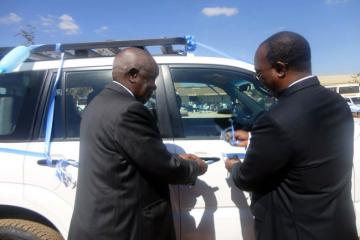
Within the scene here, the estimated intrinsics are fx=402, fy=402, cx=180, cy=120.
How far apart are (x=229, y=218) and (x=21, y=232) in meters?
1.46

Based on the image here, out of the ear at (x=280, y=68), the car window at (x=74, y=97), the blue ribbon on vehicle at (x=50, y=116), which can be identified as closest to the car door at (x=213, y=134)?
the car window at (x=74, y=97)

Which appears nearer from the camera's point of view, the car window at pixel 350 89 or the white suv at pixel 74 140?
the white suv at pixel 74 140

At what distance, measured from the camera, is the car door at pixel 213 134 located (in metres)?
2.85

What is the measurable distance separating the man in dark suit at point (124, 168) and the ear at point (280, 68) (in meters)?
0.67

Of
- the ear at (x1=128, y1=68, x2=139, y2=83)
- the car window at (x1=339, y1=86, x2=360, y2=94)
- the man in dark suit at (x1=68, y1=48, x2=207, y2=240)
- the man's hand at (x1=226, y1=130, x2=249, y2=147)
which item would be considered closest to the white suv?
the man's hand at (x1=226, y1=130, x2=249, y2=147)

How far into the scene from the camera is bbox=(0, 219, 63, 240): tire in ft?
9.18

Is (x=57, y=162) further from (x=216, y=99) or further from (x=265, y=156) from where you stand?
(x=265, y=156)

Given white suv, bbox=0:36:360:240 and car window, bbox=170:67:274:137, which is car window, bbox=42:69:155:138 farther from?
car window, bbox=170:67:274:137

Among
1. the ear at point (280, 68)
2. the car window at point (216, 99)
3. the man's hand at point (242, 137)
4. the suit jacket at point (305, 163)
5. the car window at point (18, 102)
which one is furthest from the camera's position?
the car window at point (216, 99)

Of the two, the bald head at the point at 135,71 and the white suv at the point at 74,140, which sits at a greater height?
the bald head at the point at 135,71

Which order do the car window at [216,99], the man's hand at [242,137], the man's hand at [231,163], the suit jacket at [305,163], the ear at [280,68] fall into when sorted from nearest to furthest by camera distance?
the suit jacket at [305,163]
the ear at [280,68]
the man's hand at [231,163]
the man's hand at [242,137]
the car window at [216,99]

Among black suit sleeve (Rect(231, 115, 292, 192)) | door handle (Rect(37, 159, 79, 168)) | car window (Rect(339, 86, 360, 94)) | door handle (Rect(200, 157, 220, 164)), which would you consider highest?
black suit sleeve (Rect(231, 115, 292, 192))

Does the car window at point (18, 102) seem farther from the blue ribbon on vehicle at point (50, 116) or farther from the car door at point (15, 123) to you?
the blue ribbon on vehicle at point (50, 116)

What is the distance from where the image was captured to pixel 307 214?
1.88 meters
